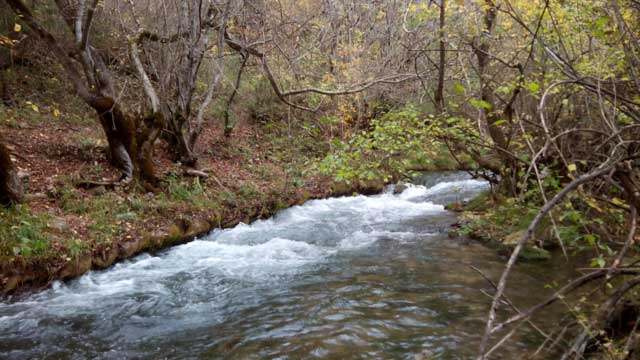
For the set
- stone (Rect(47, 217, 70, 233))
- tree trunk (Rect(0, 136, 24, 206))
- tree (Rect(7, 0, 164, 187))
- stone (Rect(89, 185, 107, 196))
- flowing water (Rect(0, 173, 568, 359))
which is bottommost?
flowing water (Rect(0, 173, 568, 359))

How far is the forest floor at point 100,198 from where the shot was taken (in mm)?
7258

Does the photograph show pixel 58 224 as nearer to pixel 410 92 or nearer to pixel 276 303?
pixel 276 303

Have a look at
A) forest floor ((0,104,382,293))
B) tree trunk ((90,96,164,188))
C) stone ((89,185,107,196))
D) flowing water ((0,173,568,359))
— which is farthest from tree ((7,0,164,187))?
flowing water ((0,173,568,359))

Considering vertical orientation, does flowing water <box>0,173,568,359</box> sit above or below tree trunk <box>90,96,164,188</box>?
below

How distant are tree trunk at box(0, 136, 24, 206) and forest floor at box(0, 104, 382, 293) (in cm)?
22

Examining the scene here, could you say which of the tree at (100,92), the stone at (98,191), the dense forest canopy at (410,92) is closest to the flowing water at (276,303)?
the dense forest canopy at (410,92)

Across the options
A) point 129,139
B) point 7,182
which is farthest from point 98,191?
point 7,182

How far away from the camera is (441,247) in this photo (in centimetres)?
956

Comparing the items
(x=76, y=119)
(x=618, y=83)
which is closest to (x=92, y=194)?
(x=76, y=119)

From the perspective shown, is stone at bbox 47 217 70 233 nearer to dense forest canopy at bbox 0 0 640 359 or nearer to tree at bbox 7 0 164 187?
dense forest canopy at bbox 0 0 640 359

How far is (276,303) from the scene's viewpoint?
6.77m

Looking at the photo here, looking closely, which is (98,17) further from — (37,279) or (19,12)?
(37,279)

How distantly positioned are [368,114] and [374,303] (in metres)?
12.8

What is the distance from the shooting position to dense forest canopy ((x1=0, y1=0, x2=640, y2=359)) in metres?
4.05
